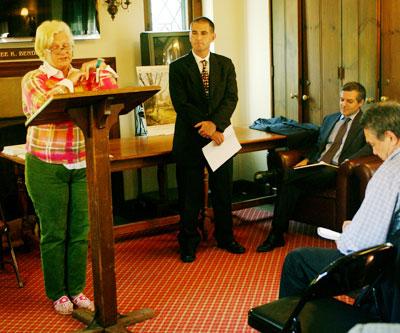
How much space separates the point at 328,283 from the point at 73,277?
1.75 m

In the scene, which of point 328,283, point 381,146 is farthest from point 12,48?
point 328,283

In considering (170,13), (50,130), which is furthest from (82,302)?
(170,13)

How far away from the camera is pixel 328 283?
2186mm

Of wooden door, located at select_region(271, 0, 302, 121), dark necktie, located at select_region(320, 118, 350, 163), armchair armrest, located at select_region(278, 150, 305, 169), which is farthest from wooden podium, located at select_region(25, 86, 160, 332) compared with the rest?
wooden door, located at select_region(271, 0, 302, 121)

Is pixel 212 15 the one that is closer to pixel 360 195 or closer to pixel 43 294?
pixel 360 195

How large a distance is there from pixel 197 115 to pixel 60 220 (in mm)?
1228

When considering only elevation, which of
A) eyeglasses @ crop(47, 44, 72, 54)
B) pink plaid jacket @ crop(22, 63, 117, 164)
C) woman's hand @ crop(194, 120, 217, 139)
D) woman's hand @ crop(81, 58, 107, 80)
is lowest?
woman's hand @ crop(194, 120, 217, 139)

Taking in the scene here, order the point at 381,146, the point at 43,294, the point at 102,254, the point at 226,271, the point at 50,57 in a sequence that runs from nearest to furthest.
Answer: the point at 381,146 → the point at 102,254 → the point at 50,57 → the point at 43,294 → the point at 226,271

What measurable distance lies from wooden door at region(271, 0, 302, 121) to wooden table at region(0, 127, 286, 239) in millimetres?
567

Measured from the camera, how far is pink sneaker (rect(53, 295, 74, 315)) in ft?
11.5

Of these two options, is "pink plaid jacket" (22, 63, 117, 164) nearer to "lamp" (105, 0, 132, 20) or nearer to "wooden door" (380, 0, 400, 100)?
"lamp" (105, 0, 132, 20)

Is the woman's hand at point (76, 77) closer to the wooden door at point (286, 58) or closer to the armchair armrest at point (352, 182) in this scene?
the armchair armrest at point (352, 182)

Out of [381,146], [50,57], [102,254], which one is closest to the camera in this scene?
[381,146]

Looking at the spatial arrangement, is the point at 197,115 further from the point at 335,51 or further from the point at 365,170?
the point at 335,51
